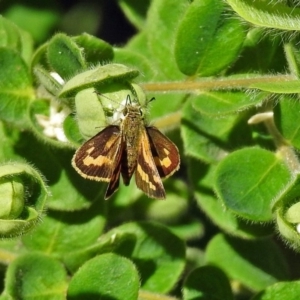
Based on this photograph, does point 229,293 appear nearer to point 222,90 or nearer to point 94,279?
point 94,279

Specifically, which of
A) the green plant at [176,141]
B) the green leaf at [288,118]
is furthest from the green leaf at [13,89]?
the green leaf at [288,118]

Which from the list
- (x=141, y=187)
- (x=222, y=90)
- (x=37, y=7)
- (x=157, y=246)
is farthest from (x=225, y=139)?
(x=37, y=7)

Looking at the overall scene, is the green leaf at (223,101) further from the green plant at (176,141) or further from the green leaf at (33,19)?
the green leaf at (33,19)

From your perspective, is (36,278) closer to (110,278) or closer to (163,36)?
(110,278)

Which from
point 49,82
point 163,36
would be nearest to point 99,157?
point 49,82

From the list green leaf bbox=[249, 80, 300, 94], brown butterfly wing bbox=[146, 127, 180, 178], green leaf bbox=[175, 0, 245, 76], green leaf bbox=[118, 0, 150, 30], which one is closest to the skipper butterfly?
brown butterfly wing bbox=[146, 127, 180, 178]
